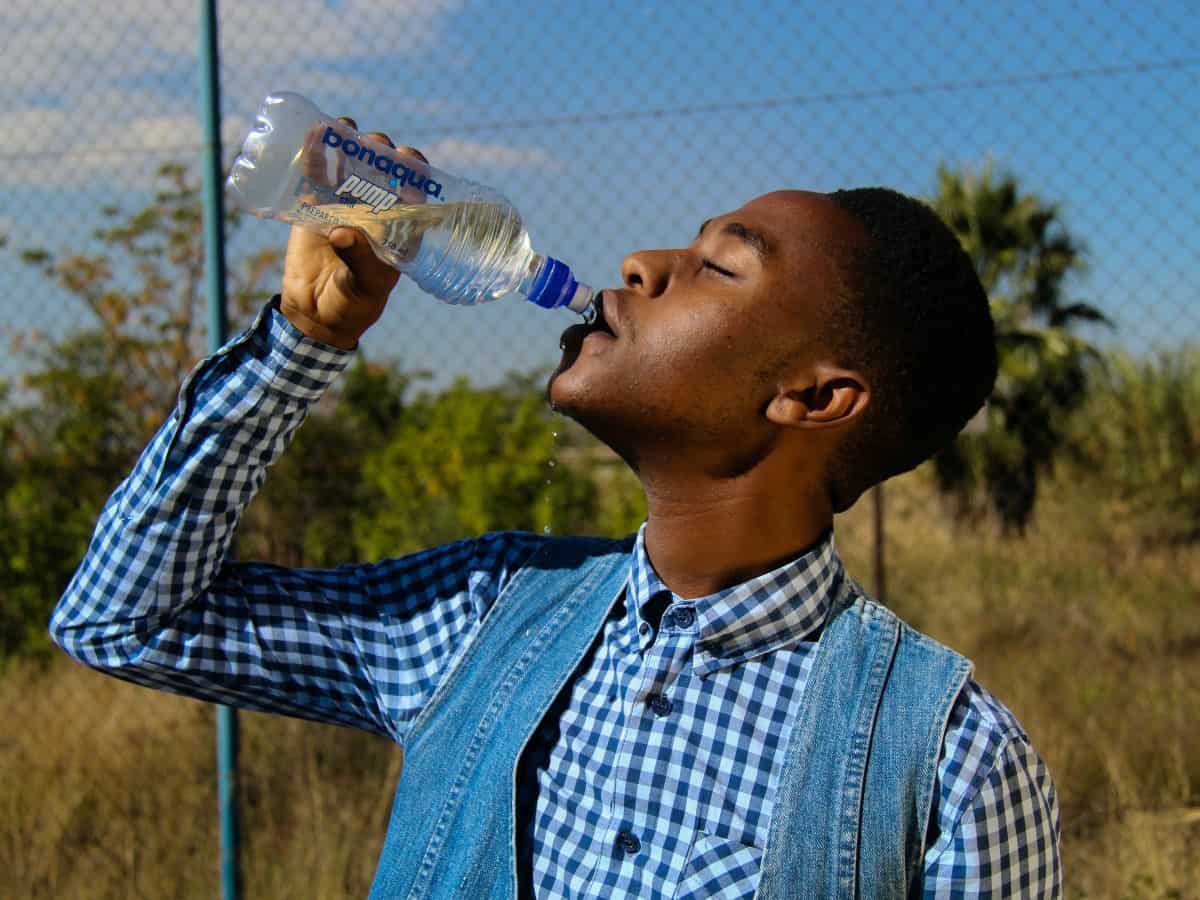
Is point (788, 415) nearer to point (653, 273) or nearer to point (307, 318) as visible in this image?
point (653, 273)

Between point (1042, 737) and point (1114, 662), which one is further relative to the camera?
point (1114, 662)

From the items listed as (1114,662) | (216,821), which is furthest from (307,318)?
(1114,662)

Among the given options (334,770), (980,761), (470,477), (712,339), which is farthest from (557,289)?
(470,477)

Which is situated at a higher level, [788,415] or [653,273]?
[653,273]

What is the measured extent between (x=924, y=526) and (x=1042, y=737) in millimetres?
3526

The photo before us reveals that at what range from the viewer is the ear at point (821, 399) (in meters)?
1.54

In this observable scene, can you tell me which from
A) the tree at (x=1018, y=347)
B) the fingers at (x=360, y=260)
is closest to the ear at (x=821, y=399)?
the fingers at (x=360, y=260)

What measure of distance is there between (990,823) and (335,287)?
1.01 metres

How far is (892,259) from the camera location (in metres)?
1.55

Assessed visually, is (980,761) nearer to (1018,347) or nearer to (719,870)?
(719,870)

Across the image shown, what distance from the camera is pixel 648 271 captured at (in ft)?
5.13

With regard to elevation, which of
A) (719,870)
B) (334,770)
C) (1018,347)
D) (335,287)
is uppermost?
(1018,347)

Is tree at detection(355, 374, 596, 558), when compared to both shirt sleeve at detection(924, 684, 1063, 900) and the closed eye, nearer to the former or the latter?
the closed eye

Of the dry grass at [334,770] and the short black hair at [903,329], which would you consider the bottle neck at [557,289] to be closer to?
the short black hair at [903,329]
